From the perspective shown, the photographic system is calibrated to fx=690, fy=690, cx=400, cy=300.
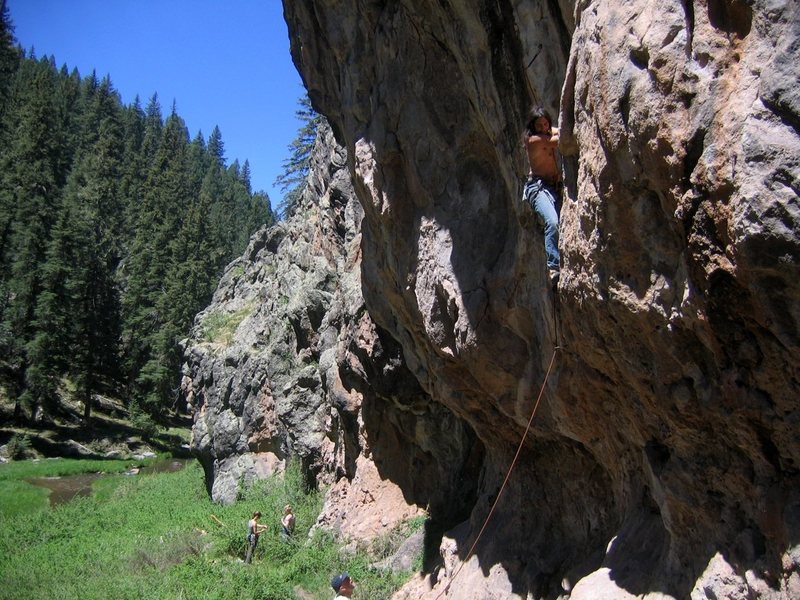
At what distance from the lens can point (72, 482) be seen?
→ 100 feet

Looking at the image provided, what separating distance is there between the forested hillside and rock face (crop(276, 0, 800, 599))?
35.3 m

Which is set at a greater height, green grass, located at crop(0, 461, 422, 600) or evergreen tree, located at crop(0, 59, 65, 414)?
evergreen tree, located at crop(0, 59, 65, 414)

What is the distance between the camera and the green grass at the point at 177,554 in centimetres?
1236

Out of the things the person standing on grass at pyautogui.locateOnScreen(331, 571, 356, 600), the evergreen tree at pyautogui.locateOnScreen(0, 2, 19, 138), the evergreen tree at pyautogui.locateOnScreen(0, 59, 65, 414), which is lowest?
the person standing on grass at pyautogui.locateOnScreen(331, 571, 356, 600)

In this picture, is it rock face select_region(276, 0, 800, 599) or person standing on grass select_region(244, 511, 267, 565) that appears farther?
person standing on grass select_region(244, 511, 267, 565)

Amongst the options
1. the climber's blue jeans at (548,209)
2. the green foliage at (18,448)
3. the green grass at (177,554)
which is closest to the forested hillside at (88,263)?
the green foliage at (18,448)

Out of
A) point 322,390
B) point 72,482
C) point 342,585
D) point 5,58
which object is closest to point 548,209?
point 342,585

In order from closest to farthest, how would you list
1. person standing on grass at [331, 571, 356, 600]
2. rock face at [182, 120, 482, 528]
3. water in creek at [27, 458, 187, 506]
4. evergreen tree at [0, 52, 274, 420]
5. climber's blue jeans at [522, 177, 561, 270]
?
climber's blue jeans at [522, 177, 561, 270], person standing on grass at [331, 571, 356, 600], rock face at [182, 120, 482, 528], water in creek at [27, 458, 187, 506], evergreen tree at [0, 52, 274, 420]

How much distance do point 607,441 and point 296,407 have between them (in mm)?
13068

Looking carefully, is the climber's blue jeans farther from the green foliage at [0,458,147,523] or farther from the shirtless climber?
the green foliage at [0,458,147,523]

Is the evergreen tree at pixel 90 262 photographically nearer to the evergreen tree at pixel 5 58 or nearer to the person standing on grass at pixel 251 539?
the evergreen tree at pixel 5 58

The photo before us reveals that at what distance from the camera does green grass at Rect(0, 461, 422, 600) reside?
1236cm

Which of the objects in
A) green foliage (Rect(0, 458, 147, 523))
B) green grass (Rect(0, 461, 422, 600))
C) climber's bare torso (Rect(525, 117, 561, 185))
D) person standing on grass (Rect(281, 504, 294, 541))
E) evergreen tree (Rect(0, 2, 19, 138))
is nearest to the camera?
climber's bare torso (Rect(525, 117, 561, 185))

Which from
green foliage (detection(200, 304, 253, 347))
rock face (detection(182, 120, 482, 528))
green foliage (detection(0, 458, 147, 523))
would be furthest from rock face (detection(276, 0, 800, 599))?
green foliage (detection(0, 458, 147, 523))
